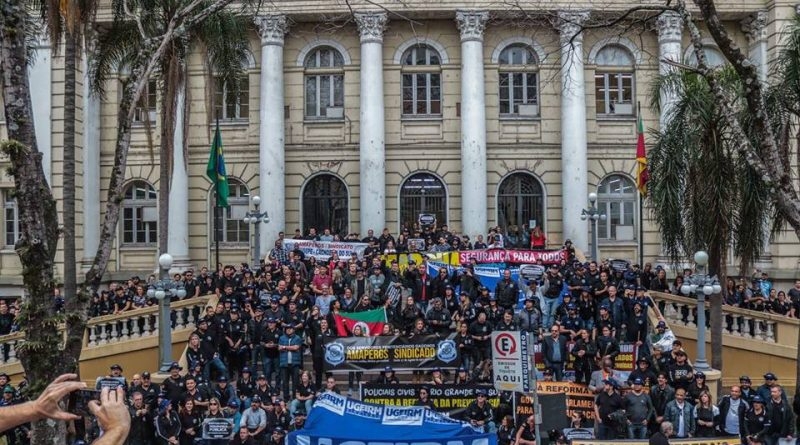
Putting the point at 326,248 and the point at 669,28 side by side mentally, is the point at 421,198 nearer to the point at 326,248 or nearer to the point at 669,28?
the point at 326,248

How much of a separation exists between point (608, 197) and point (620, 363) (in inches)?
657

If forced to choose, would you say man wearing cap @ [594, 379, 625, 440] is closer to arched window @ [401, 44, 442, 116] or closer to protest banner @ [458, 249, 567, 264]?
protest banner @ [458, 249, 567, 264]

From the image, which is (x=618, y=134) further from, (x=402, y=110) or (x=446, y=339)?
(x=446, y=339)

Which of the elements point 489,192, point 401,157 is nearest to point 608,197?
point 489,192

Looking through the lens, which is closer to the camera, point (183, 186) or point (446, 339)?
point (446, 339)

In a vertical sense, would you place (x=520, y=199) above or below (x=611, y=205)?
above

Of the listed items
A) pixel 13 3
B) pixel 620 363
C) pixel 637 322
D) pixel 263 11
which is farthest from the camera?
pixel 263 11

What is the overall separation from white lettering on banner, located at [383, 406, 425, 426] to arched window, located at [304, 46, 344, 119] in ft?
68.9

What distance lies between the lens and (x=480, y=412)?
1594cm

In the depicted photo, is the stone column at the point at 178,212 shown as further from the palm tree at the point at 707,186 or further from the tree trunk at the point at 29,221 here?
the tree trunk at the point at 29,221

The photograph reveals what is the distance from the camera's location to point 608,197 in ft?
111

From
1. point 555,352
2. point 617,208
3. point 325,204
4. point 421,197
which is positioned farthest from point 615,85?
point 555,352

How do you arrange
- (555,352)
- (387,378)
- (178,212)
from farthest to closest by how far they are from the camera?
1. (178,212)
2. (555,352)
3. (387,378)

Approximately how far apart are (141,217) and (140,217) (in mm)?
40
